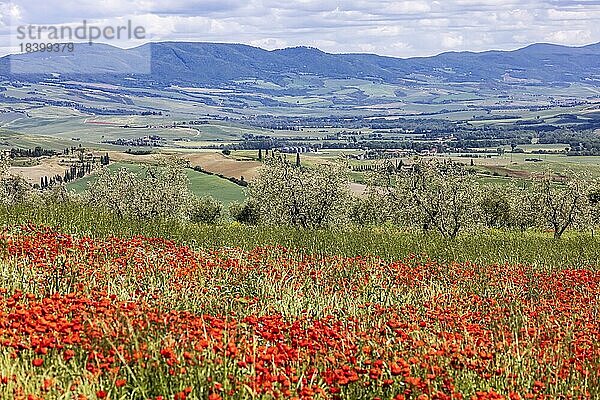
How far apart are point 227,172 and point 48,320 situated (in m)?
99.0

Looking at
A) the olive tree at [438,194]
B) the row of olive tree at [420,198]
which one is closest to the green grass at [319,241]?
the row of olive tree at [420,198]

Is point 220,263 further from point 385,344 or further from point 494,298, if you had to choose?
point 385,344

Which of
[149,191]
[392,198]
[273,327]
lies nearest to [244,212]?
[149,191]

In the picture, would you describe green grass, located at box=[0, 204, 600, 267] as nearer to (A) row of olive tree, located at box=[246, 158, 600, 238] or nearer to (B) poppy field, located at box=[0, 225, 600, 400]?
(B) poppy field, located at box=[0, 225, 600, 400]

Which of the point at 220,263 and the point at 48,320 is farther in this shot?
the point at 220,263

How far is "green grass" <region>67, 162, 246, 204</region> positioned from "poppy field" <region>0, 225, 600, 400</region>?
228 ft

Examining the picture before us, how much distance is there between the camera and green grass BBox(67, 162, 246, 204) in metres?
86.6

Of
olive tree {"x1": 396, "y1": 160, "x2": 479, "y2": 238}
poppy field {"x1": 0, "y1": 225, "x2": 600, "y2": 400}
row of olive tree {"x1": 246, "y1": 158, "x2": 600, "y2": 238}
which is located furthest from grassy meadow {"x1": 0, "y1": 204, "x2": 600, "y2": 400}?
olive tree {"x1": 396, "y1": 160, "x2": 479, "y2": 238}

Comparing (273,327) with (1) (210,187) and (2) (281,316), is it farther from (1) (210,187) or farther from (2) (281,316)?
(1) (210,187)

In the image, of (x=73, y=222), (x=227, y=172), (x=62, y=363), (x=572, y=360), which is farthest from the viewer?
(x=227, y=172)

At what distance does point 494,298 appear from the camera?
37.1 ft

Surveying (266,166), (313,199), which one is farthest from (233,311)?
(266,166)

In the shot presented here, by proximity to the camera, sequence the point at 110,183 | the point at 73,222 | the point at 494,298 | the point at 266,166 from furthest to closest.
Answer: the point at 110,183 → the point at 266,166 → the point at 73,222 → the point at 494,298

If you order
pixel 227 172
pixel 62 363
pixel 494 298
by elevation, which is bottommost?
pixel 227 172
